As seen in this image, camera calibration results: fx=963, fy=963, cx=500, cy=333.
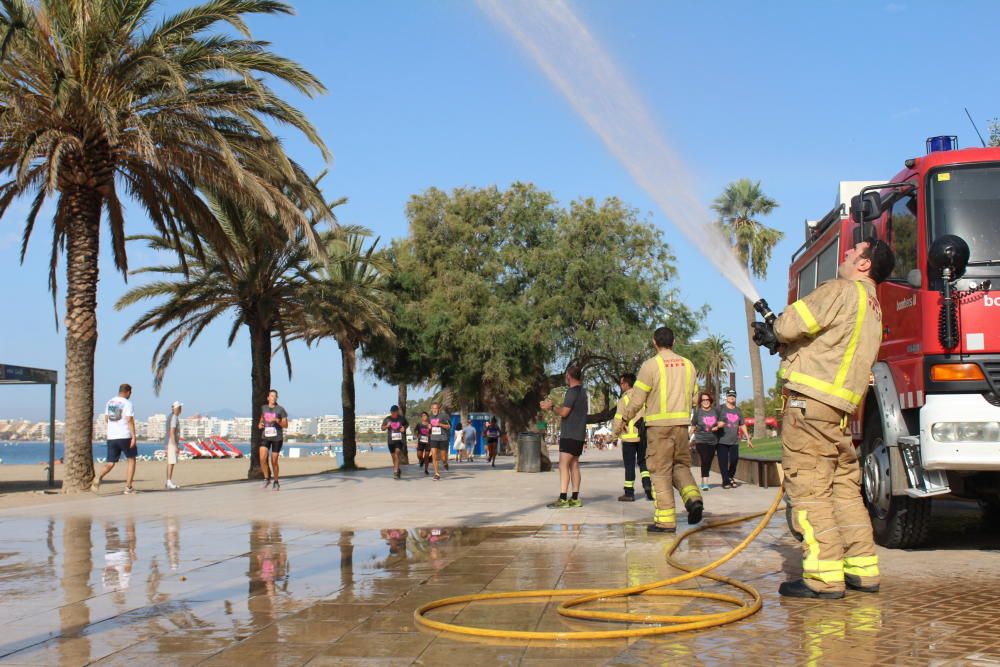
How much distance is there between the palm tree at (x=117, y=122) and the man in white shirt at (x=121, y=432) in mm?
802

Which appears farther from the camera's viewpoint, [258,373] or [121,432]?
[258,373]

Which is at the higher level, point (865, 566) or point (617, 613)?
point (865, 566)

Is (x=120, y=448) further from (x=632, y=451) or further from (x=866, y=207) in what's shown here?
(x=866, y=207)

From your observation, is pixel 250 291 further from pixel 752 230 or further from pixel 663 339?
pixel 752 230

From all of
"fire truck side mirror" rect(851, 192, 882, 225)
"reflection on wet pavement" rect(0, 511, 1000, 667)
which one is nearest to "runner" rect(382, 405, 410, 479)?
"reflection on wet pavement" rect(0, 511, 1000, 667)

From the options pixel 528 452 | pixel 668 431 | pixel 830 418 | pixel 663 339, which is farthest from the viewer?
pixel 528 452

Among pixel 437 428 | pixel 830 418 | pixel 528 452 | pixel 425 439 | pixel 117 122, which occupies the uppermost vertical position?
pixel 117 122

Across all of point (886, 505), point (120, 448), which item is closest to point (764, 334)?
point (886, 505)

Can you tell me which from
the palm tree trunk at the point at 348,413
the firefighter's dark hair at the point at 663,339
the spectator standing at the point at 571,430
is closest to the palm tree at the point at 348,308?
the palm tree trunk at the point at 348,413

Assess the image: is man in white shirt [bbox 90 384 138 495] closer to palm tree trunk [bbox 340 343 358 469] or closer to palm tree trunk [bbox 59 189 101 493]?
palm tree trunk [bbox 59 189 101 493]

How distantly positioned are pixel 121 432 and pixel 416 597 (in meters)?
12.5

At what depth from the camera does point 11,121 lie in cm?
1606

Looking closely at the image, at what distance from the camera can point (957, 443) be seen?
710cm

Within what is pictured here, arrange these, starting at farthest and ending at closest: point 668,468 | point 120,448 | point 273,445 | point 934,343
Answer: point 273,445
point 120,448
point 668,468
point 934,343
